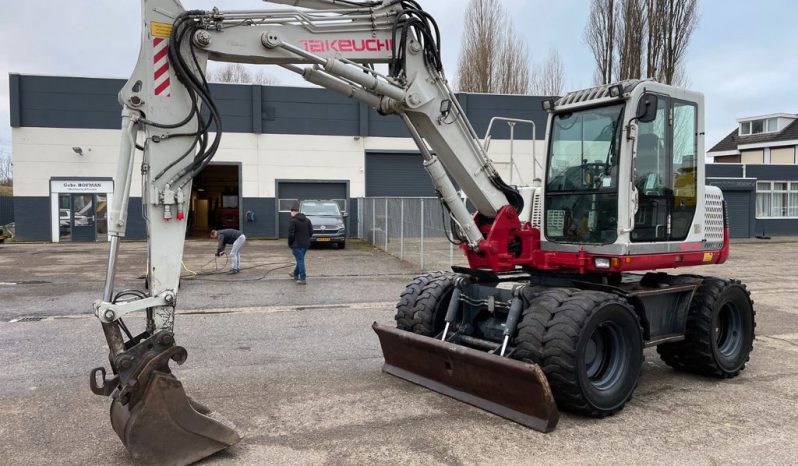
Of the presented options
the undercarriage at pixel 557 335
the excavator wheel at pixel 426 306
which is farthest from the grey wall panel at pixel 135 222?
the undercarriage at pixel 557 335

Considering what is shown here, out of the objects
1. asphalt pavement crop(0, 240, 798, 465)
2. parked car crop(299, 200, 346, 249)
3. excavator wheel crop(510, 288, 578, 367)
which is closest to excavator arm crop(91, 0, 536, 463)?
asphalt pavement crop(0, 240, 798, 465)

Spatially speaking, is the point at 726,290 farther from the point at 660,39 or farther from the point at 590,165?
the point at 660,39

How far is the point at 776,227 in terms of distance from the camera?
104 ft

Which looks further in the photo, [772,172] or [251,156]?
[772,172]

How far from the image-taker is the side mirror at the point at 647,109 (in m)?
5.64

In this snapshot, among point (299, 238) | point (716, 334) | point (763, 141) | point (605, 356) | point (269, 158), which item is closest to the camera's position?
point (605, 356)

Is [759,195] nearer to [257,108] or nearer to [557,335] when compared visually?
[257,108]

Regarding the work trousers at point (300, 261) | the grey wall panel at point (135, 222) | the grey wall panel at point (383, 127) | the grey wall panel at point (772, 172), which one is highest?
the grey wall panel at point (383, 127)

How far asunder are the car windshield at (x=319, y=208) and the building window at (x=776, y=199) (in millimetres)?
21797

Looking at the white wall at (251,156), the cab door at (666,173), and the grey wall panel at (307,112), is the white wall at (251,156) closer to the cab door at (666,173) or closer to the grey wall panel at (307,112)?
the grey wall panel at (307,112)

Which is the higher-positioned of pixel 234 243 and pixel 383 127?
pixel 383 127

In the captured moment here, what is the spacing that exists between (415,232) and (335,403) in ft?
37.2

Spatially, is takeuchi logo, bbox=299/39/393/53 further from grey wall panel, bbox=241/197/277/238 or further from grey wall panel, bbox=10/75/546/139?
grey wall panel, bbox=241/197/277/238

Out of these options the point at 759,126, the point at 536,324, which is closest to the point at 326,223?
the point at 536,324
